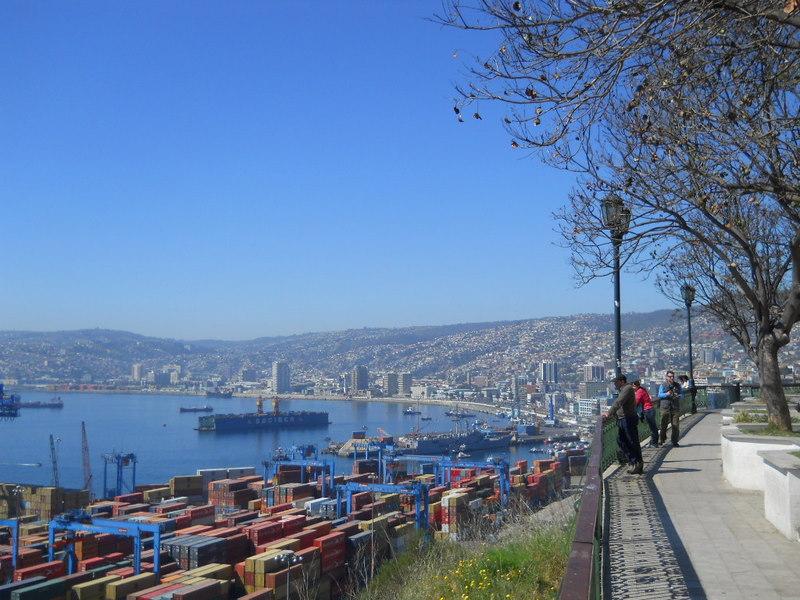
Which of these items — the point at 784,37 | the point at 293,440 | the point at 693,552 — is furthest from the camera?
the point at 293,440

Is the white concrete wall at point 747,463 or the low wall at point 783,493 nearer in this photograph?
the low wall at point 783,493

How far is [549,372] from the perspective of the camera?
6053 inches

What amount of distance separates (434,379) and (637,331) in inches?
3282

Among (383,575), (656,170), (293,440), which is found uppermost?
(656,170)

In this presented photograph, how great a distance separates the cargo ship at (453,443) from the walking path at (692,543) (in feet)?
221

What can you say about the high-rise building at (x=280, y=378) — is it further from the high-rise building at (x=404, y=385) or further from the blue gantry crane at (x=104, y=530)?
the blue gantry crane at (x=104, y=530)

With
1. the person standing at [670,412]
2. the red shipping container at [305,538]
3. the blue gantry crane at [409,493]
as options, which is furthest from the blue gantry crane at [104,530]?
the person standing at [670,412]

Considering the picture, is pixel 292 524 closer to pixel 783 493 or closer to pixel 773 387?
pixel 773 387

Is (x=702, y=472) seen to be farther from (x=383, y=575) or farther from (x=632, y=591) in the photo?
(x=632, y=591)

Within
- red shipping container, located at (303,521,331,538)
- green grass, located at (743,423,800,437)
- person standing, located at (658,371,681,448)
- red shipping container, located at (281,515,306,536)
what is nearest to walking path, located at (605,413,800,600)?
green grass, located at (743,423,800,437)

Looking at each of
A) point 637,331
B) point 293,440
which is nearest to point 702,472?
point 293,440

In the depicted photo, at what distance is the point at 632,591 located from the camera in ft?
14.7

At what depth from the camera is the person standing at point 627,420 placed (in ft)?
28.2

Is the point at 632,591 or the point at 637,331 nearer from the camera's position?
the point at 632,591
